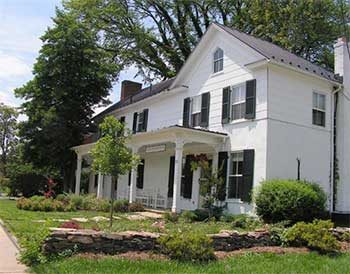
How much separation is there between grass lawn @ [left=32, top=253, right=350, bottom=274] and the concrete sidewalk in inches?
13.9

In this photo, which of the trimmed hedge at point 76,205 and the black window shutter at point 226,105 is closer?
the black window shutter at point 226,105

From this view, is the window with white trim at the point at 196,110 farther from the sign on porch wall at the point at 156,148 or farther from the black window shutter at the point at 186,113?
the sign on porch wall at the point at 156,148

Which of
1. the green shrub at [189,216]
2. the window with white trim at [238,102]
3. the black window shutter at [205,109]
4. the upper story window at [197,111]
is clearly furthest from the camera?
the upper story window at [197,111]

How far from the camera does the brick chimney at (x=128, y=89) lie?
34062mm

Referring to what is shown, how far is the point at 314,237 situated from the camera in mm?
10602

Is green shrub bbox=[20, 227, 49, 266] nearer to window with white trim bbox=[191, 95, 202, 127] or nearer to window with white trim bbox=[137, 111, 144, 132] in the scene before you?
window with white trim bbox=[191, 95, 202, 127]

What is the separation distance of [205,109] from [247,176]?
4.60m

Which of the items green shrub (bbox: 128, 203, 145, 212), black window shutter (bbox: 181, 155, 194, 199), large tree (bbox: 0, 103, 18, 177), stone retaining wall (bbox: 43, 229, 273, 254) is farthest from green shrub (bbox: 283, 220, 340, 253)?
large tree (bbox: 0, 103, 18, 177)

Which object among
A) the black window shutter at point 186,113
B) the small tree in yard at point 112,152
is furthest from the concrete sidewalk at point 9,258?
the black window shutter at point 186,113

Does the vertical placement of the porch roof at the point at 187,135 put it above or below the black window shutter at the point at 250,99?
below

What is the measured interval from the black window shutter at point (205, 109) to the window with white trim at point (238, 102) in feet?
5.75

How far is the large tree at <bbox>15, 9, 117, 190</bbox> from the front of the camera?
98.7ft

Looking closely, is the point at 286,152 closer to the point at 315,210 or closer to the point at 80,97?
the point at 315,210

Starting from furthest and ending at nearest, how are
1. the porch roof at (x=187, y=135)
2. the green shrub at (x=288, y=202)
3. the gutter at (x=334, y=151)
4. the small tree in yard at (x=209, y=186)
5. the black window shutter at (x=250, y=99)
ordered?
the gutter at (x=334, y=151)
the porch roof at (x=187, y=135)
the black window shutter at (x=250, y=99)
the small tree in yard at (x=209, y=186)
the green shrub at (x=288, y=202)
